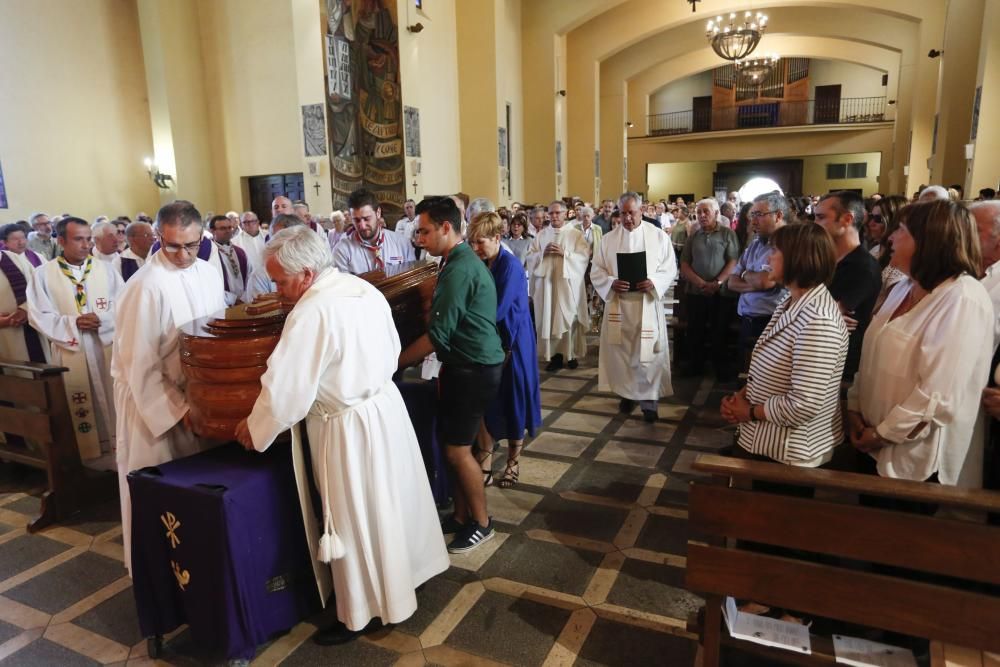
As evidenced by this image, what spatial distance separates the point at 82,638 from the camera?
2.78m

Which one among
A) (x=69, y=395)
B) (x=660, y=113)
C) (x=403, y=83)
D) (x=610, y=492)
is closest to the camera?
(x=610, y=492)

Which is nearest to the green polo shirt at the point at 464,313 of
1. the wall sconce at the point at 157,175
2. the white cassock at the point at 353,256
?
the white cassock at the point at 353,256

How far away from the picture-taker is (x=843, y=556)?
200cm

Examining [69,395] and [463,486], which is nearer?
[463,486]

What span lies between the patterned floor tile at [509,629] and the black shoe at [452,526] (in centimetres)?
58

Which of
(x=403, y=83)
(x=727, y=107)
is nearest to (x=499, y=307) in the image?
(x=403, y=83)

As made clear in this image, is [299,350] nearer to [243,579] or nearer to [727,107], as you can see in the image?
[243,579]

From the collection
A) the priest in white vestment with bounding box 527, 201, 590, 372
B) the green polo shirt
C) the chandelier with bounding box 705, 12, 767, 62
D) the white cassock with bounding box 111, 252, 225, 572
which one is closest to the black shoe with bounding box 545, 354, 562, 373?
the priest in white vestment with bounding box 527, 201, 590, 372

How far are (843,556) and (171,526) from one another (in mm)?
2342

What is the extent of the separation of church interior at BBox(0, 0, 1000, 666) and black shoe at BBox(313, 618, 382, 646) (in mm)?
35

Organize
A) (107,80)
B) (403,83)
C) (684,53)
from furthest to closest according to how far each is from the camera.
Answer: (684,53) < (107,80) < (403,83)

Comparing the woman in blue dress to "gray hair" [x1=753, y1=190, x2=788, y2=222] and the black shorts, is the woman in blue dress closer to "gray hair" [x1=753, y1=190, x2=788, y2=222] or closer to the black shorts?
the black shorts

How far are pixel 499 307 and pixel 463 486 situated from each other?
999 millimetres

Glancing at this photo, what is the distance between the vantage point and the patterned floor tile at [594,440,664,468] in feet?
14.5
